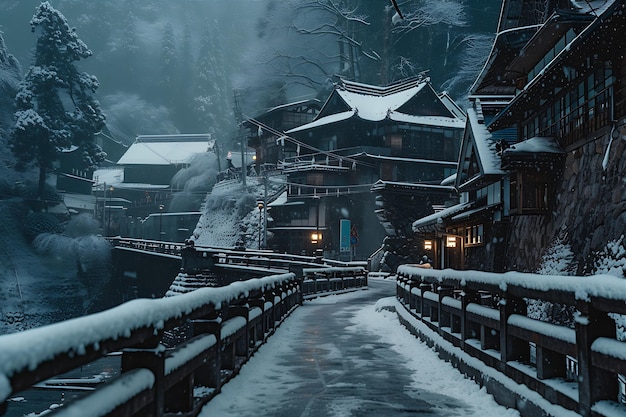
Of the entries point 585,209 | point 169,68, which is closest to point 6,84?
point 585,209

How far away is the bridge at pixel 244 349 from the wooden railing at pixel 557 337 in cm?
1

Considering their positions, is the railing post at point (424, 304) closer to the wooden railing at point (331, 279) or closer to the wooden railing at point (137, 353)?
the wooden railing at point (137, 353)

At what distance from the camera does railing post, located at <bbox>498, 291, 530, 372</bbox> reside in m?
5.78

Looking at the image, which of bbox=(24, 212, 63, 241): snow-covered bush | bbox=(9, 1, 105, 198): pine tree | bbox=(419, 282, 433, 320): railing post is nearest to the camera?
bbox=(419, 282, 433, 320): railing post

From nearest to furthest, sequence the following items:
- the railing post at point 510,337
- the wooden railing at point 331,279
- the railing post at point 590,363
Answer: the railing post at point 590,363
the railing post at point 510,337
the wooden railing at point 331,279

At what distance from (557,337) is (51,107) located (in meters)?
57.0

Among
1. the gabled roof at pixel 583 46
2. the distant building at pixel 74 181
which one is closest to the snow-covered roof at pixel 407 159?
the distant building at pixel 74 181

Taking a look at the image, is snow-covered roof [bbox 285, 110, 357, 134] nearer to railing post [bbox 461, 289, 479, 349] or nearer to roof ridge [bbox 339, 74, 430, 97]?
roof ridge [bbox 339, 74, 430, 97]

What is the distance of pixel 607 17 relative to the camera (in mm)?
14039

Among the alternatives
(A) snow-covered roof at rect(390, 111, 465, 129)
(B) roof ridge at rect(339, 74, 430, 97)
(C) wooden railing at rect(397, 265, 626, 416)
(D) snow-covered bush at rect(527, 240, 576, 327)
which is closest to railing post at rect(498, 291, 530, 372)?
(C) wooden railing at rect(397, 265, 626, 416)

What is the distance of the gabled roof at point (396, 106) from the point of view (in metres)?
54.7

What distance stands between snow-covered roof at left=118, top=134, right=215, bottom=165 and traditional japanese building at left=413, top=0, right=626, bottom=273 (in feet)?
205

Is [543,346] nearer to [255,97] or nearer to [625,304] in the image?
[625,304]

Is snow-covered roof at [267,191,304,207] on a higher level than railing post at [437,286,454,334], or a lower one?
higher
